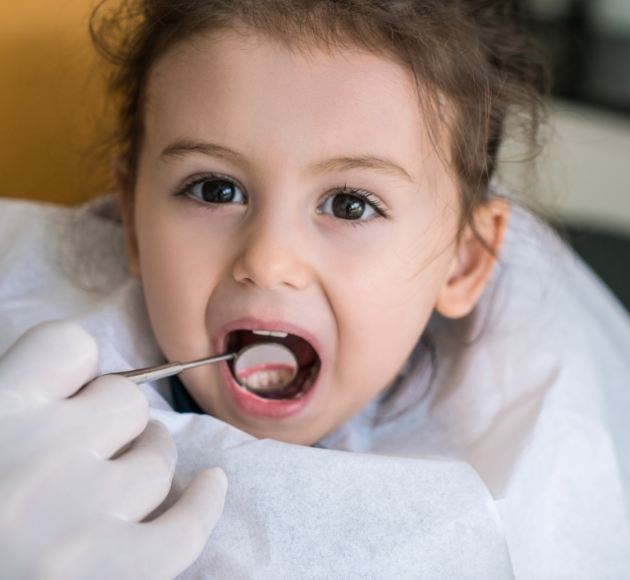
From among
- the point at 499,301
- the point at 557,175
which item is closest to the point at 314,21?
the point at 499,301

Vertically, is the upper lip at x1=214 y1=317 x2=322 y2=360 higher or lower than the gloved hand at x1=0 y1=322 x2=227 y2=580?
lower

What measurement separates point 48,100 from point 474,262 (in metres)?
0.52

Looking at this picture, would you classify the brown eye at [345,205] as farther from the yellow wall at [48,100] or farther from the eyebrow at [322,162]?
the yellow wall at [48,100]

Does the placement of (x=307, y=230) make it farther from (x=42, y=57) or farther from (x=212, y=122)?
(x=42, y=57)

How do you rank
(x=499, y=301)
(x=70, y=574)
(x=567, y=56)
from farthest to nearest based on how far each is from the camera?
(x=567, y=56) → (x=499, y=301) → (x=70, y=574)

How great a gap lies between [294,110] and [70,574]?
39 cm

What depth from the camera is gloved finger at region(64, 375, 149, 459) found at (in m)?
0.63

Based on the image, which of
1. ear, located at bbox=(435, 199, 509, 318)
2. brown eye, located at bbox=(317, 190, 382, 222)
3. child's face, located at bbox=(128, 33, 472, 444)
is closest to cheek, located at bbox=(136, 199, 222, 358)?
child's face, located at bbox=(128, 33, 472, 444)

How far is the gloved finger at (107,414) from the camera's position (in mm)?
631

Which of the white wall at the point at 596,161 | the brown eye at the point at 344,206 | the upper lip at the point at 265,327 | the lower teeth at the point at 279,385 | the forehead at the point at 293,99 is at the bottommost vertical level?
the white wall at the point at 596,161

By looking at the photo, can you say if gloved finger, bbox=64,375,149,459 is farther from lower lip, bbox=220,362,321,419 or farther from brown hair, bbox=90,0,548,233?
brown hair, bbox=90,0,548,233

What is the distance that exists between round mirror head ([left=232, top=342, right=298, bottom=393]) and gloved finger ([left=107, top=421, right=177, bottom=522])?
0.18 meters

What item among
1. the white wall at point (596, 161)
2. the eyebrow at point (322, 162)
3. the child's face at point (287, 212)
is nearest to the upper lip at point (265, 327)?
the child's face at point (287, 212)

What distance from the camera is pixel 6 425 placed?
616 mm
